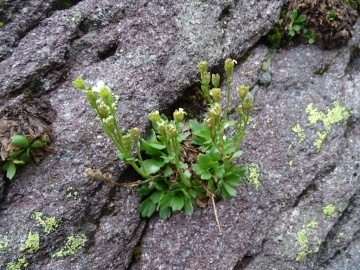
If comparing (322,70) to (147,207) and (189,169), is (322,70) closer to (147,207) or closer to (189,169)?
(189,169)

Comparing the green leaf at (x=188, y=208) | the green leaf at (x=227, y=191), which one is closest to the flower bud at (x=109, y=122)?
the green leaf at (x=188, y=208)

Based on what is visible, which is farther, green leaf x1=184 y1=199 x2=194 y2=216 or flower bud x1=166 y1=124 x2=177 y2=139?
green leaf x1=184 y1=199 x2=194 y2=216

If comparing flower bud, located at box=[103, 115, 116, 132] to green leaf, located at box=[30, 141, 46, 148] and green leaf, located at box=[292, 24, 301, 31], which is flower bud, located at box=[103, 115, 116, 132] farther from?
green leaf, located at box=[292, 24, 301, 31]

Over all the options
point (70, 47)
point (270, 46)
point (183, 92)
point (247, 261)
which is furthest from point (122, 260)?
point (270, 46)

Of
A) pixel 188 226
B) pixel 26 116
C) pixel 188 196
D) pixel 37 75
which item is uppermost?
pixel 37 75

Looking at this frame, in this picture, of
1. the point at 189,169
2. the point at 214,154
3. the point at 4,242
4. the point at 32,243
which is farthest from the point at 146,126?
the point at 4,242

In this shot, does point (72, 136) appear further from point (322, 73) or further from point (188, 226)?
point (322, 73)

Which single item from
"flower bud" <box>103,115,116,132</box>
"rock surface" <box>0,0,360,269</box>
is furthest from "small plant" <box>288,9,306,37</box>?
"flower bud" <box>103,115,116,132</box>
